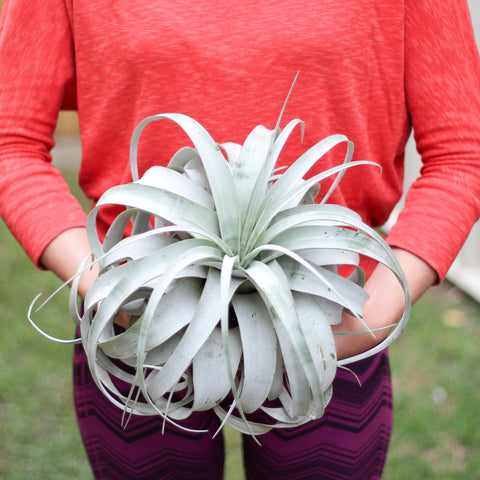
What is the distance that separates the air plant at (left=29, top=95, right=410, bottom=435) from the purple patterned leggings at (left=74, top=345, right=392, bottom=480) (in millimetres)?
319

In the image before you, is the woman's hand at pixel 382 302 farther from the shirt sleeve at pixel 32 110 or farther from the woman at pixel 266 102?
the shirt sleeve at pixel 32 110

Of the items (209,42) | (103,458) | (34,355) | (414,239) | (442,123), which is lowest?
(34,355)

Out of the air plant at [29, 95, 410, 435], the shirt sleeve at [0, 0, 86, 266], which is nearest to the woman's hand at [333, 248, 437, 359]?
the air plant at [29, 95, 410, 435]

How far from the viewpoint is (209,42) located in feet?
3.55

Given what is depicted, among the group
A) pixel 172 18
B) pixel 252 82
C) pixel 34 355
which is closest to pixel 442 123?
pixel 252 82

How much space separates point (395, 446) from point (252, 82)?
177 cm

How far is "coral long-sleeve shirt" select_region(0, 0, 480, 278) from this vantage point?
1.08m

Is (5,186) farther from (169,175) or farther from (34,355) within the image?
(34,355)

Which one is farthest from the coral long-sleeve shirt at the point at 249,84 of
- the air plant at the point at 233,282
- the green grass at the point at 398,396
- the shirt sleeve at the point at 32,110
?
the green grass at the point at 398,396

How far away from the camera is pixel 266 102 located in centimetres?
112

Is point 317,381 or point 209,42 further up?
point 209,42

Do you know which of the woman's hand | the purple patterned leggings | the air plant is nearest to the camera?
the air plant

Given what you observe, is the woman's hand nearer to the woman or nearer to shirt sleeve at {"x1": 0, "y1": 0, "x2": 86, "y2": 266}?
the woman

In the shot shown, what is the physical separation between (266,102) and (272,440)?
557 mm
